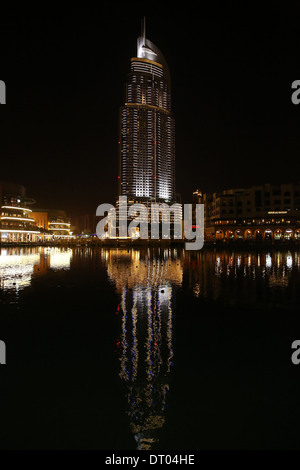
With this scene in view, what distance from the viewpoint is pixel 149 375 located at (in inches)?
244

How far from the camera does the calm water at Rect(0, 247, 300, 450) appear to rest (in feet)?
14.9

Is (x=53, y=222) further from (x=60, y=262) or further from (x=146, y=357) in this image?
(x=146, y=357)

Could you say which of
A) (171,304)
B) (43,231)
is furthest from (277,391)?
(43,231)

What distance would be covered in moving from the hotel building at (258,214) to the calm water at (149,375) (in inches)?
3000

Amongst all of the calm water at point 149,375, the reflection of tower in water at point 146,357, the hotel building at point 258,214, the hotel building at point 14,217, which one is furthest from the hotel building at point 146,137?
the calm water at point 149,375

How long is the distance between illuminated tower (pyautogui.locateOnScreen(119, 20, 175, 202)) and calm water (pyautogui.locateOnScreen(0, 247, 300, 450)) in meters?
139

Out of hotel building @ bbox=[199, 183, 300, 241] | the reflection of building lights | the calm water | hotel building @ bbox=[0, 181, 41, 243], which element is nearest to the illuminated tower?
hotel building @ bbox=[0, 181, 41, 243]

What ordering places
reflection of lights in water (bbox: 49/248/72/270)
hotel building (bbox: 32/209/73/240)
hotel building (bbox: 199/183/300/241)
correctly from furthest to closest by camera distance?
hotel building (bbox: 32/209/73/240), hotel building (bbox: 199/183/300/241), reflection of lights in water (bbox: 49/248/72/270)

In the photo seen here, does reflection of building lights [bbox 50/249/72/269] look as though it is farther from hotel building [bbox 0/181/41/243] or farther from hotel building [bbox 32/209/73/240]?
hotel building [bbox 32/209/73/240]

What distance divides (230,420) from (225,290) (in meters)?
10.8

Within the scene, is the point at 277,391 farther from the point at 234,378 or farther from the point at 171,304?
the point at 171,304

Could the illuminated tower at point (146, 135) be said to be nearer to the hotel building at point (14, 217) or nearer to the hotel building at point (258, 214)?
the hotel building at point (14, 217)

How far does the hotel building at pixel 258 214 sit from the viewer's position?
85125 mm

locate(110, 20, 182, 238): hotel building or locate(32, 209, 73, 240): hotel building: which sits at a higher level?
locate(110, 20, 182, 238): hotel building
